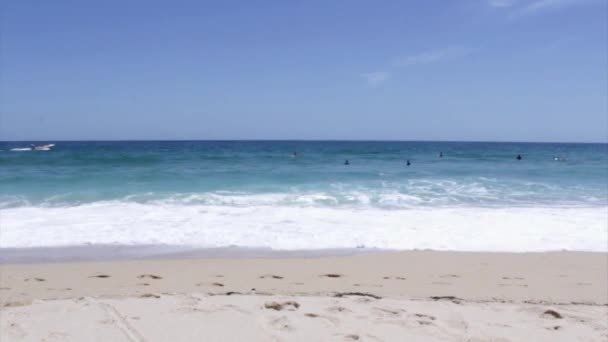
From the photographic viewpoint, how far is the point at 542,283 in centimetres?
561

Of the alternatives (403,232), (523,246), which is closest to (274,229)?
(403,232)

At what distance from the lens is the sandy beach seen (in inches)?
155

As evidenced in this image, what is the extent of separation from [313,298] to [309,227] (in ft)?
14.5

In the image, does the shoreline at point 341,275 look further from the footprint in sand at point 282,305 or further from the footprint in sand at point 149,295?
the footprint in sand at point 282,305

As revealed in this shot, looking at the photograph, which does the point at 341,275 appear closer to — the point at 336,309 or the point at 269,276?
the point at 269,276

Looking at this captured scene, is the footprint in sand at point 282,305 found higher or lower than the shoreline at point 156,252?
higher


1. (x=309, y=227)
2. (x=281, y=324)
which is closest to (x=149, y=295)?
(x=281, y=324)

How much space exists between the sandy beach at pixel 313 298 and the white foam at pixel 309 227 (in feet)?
3.18

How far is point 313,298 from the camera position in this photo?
16.0 ft

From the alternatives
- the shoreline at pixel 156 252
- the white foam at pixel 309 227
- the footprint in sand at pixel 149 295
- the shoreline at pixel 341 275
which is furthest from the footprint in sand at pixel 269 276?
the white foam at pixel 309 227

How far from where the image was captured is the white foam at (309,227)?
26.2 ft

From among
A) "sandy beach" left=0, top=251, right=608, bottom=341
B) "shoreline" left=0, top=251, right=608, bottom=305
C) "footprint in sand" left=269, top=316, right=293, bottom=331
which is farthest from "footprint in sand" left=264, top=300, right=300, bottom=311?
"shoreline" left=0, top=251, right=608, bottom=305

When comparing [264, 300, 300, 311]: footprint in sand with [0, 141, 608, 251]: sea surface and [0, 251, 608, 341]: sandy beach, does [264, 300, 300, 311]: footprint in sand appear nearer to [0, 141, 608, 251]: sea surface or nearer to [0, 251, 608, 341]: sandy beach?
[0, 251, 608, 341]: sandy beach

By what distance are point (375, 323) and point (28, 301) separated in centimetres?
351
